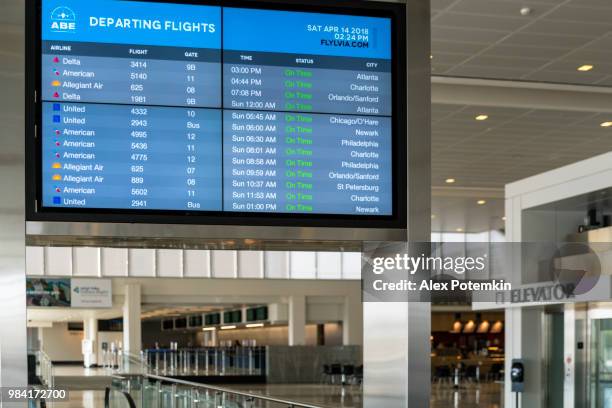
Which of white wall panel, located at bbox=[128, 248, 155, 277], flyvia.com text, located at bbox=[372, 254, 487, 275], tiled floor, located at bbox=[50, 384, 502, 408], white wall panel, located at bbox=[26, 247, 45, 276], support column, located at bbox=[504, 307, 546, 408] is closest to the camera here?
flyvia.com text, located at bbox=[372, 254, 487, 275]

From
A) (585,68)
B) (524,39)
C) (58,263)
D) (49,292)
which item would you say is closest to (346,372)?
(58,263)

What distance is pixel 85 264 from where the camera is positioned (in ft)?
103

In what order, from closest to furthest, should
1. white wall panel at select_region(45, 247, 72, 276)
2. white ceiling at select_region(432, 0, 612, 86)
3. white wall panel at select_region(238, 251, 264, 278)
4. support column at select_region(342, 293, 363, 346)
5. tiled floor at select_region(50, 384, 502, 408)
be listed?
white ceiling at select_region(432, 0, 612, 86)
tiled floor at select_region(50, 384, 502, 408)
white wall panel at select_region(45, 247, 72, 276)
white wall panel at select_region(238, 251, 264, 278)
support column at select_region(342, 293, 363, 346)

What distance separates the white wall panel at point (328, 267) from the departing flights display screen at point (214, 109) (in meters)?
30.3

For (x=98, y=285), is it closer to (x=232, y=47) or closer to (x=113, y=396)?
(x=113, y=396)

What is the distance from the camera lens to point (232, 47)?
130 inches

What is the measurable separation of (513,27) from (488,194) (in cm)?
1452

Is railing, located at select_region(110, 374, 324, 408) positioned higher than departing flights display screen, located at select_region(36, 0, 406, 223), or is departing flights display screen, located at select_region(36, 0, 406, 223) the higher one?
departing flights display screen, located at select_region(36, 0, 406, 223)

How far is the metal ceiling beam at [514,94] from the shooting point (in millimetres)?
14727

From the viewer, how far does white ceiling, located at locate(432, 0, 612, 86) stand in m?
10.9

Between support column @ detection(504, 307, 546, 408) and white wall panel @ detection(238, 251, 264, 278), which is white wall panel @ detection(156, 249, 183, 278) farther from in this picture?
support column @ detection(504, 307, 546, 408)

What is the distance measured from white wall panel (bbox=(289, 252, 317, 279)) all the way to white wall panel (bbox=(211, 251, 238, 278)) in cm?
212

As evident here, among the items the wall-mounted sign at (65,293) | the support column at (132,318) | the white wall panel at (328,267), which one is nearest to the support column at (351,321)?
the white wall panel at (328,267)

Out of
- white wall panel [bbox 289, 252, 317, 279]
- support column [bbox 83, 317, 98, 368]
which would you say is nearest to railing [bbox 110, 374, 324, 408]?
white wall panel [bbox 289, 252, 317, 279]
